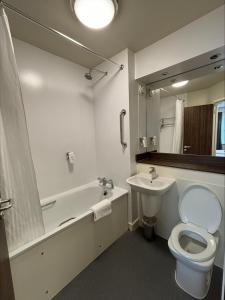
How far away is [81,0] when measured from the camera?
Answer: 112cm

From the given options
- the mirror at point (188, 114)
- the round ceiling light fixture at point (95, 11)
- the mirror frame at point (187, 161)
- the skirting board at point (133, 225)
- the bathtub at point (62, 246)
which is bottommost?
the skirting board at point (133, 225)

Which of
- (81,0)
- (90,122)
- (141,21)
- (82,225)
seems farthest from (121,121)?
(82,225)

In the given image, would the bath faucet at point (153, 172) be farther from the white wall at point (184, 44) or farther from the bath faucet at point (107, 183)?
the white wall at point (184, 44)

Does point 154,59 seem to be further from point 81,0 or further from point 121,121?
point 81,0

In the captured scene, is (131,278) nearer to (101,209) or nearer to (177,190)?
(101,209)

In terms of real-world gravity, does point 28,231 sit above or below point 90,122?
below

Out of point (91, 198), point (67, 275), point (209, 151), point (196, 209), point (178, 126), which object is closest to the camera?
point (67, 275)

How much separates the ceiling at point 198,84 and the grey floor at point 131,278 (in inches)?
78.3

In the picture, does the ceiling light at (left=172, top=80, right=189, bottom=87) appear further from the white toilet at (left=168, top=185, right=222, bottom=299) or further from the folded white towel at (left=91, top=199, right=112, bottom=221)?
the folded white towel at (left=91, top=199, right=112, bottom=221)

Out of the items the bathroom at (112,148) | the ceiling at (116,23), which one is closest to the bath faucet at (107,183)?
the bathroom at (112,148)

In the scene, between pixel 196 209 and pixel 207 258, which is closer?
pixel 207 258

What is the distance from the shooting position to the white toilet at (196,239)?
1196 mm

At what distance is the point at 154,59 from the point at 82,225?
6.78ft

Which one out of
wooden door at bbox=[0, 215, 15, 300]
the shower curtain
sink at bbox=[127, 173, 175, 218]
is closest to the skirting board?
sink at bbox=[127, 173, 175, 218]
